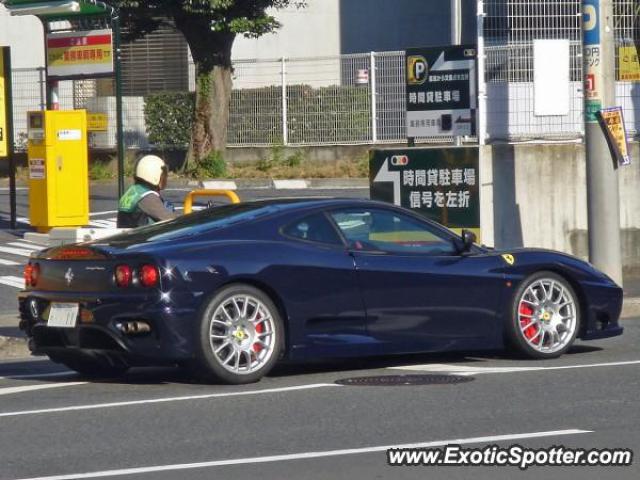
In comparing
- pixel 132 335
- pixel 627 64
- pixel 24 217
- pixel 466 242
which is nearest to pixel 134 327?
pixel 132 335

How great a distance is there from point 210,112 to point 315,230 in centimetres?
1996

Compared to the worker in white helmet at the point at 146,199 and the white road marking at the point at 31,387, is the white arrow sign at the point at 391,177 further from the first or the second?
the white road marking at the point at 31,387

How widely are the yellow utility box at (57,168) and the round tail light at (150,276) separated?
10.7 meters

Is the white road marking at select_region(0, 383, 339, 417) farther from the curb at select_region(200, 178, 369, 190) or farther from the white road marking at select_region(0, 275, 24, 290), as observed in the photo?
the curb at select_region(200, 178, 369, 190)

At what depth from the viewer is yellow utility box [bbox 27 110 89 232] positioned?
1977 cm

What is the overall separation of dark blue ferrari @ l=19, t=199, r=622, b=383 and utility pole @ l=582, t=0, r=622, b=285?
3.54 meters

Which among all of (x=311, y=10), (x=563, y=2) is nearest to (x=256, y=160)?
(x=311, y=10)

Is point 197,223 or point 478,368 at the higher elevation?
point 197,223

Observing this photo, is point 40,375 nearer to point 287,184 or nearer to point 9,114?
point 9,114

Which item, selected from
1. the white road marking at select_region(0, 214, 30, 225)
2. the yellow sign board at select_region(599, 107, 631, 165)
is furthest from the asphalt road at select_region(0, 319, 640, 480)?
the white road marking at select_region(0, 214, 30, 225)

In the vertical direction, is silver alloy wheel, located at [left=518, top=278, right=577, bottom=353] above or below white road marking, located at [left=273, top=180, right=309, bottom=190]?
below

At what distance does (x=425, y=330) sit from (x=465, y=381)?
66 centimetres

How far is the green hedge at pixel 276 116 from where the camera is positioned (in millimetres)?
29844

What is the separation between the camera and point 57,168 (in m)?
19.9
